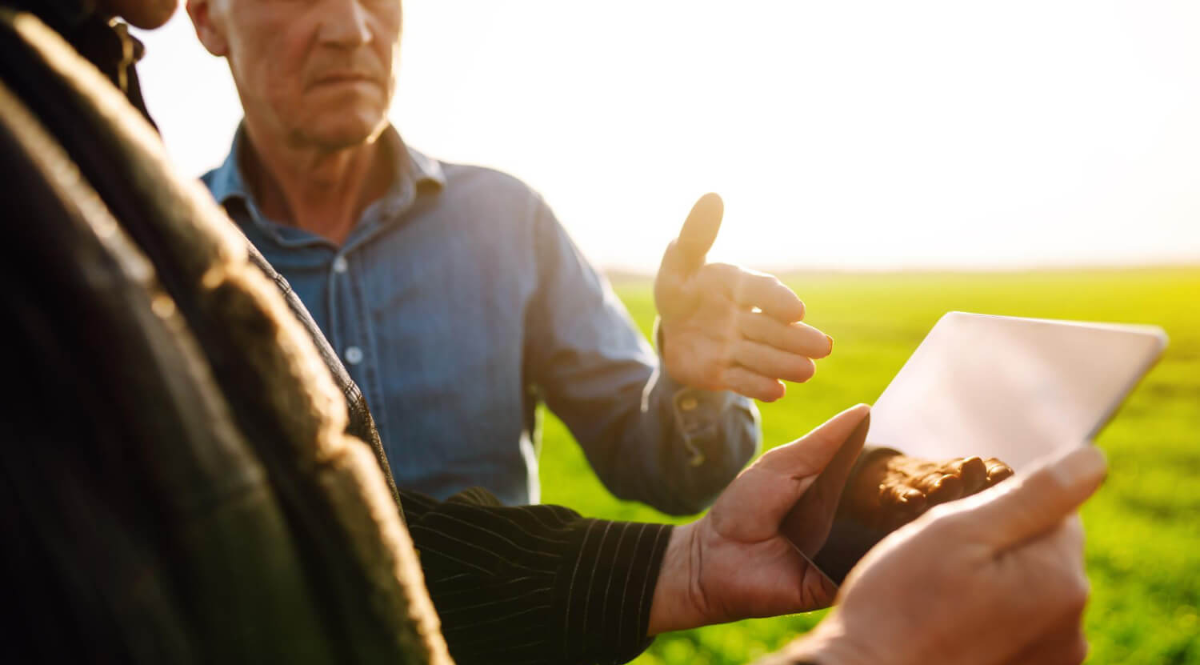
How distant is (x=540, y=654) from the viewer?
1471 millimetres

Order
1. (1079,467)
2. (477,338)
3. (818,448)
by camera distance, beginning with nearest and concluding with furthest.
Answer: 1. (1079,467)
2. (818,448)
3. (477,338)

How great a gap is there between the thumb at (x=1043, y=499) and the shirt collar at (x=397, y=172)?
2.40 m

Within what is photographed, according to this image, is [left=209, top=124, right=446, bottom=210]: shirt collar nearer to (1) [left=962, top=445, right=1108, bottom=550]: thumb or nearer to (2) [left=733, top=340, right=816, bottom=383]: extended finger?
(2) [left=733, top=340, right=816, bottom=383]: extended finger

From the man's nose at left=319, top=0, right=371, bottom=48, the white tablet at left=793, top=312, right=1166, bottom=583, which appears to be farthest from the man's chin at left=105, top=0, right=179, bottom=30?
the man's nose at left=319, top=0, right=371, bottom=48

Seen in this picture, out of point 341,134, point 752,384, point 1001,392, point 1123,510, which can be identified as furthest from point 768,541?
point 1123,510

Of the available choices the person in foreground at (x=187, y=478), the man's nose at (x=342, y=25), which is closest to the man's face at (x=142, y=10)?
the person in foreground at (x=187, y=478)

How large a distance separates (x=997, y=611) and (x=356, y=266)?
7.66 feet

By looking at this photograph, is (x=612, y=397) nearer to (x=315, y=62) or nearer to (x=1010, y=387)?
(x=315, y=62)

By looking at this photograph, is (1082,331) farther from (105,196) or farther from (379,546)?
Answer: (105,196)

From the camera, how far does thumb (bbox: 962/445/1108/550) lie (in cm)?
82

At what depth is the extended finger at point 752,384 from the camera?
1.66 meters

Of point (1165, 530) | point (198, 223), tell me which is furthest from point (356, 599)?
point (1165, 530)

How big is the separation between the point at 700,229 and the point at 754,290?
0.62ft

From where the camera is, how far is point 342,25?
239cm
